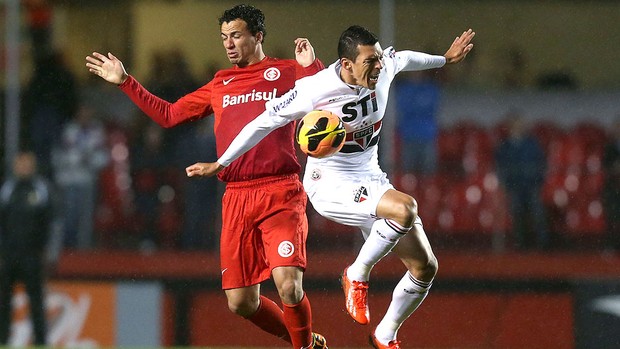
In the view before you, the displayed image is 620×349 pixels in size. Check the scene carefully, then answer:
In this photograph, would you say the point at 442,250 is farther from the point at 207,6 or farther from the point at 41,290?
the point at 207,6

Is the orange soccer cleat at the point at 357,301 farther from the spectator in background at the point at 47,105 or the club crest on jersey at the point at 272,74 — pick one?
the spectator in background at the point at 47,105

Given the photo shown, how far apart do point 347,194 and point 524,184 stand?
5.26 meters

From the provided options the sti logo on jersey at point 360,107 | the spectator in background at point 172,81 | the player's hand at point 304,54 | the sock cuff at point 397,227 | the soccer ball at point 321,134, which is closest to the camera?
the soccer ball at point 321,134

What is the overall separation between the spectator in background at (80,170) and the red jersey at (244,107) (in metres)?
5.05

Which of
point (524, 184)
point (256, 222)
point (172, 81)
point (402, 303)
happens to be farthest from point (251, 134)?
point (524, 184)

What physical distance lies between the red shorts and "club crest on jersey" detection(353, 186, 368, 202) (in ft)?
1.22

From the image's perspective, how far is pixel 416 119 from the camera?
12.3 meters

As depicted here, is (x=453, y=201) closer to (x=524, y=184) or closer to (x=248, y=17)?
(x=524, y=184)

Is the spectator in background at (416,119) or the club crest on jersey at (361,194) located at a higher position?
the spectator in background at (416,119)

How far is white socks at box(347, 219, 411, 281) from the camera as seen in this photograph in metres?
7.20

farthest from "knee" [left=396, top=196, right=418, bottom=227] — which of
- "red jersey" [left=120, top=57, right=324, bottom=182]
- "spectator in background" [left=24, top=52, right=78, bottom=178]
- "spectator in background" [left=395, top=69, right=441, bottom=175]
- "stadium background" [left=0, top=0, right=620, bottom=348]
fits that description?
"spectator in background" [left=24, top=52, right=78, bottom=178]

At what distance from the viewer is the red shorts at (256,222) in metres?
7.45

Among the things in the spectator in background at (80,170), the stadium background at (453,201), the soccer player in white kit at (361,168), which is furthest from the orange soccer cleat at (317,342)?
the spectator in background at (80,170)

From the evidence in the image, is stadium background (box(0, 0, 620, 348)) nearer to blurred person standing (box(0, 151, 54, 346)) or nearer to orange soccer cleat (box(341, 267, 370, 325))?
blurred person standing (box(0, 151, 54, 346))
